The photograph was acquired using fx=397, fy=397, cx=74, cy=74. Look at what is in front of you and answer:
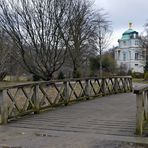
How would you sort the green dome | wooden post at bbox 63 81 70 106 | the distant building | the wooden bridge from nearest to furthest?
the wooden bridge < wooden post at bbox 63 81 70 106 < the distant building < the green dome

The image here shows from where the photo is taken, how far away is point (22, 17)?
22.1 meters

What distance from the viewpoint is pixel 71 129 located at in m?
9.89

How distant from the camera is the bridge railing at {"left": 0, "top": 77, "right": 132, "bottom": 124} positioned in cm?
1142

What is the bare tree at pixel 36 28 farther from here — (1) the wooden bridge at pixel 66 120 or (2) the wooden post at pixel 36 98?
(2) the wooden post at pixel 36 98

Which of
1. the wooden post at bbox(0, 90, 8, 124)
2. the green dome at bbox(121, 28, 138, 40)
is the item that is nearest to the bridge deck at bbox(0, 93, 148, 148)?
the wooden post at bbox(0, 90, 8, 124)

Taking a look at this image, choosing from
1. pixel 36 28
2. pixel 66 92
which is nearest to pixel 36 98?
pixel 66 92

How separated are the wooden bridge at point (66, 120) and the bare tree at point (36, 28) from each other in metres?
5.97

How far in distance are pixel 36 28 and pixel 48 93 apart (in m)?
6.95

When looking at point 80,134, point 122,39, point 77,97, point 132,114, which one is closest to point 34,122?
point 80,134

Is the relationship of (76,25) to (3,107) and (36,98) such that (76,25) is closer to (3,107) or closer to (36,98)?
(36,98)

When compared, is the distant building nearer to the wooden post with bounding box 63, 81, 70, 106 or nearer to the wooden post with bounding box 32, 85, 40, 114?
the wooden post with bounding box 63, 81, 70, 106

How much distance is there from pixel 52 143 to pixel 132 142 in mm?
1666

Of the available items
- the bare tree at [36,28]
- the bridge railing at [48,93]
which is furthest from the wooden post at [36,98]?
the bare tree at [36,28]

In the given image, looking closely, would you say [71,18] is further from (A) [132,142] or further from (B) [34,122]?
(A) [132,142]
